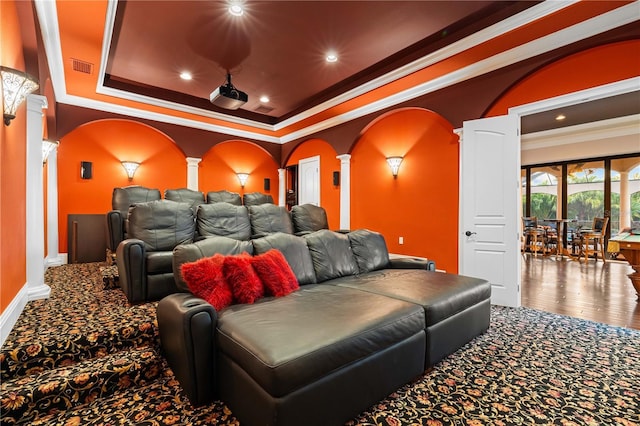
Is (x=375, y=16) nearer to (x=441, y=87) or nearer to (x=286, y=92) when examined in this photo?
(x=441, y=87)

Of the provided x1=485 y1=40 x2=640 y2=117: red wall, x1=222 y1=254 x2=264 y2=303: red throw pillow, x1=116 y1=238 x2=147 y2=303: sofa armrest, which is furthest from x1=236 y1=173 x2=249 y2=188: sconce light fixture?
x1=485 y1=40 x2=640 y2=117: red wall

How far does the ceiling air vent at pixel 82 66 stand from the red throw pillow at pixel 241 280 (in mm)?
3611

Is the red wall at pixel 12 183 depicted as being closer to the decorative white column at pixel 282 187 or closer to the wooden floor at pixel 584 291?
the wooden floor at pixel 584 291

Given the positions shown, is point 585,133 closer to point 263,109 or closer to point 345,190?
point 345,190

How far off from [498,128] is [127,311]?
4.32m

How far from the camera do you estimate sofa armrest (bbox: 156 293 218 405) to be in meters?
1.65

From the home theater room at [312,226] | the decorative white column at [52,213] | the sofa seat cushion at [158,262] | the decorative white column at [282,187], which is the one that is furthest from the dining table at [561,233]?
the decorative white column at [52,213]

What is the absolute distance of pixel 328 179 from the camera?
6398 mm

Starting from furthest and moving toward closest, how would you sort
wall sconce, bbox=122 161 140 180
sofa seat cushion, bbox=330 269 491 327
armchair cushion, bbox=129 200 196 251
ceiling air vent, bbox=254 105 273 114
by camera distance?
ceiling air vent, bbox=254 105 273 114 → wall sconce, bbox=122 161 140 180 → armchair cushion, bbox=129 200 196 251 → sofa seat cushion, bbox=330 269 491 327

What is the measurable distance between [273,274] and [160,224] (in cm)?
178

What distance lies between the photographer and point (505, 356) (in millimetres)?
2350

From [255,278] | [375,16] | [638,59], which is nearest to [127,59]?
[375,16]

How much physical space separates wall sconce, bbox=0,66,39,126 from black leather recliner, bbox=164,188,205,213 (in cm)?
262

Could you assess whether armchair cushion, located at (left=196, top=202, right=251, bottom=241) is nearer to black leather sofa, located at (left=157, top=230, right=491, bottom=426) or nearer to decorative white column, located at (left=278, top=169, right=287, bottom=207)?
black leather sofa, located at (left=157, top=230, right=491, bottom=426)
